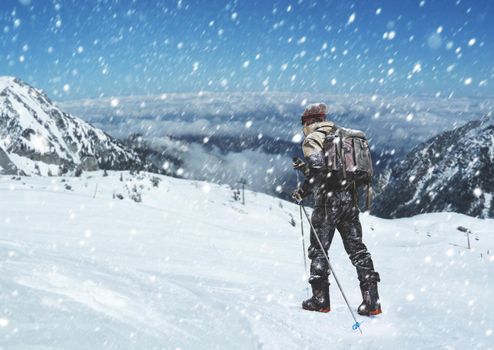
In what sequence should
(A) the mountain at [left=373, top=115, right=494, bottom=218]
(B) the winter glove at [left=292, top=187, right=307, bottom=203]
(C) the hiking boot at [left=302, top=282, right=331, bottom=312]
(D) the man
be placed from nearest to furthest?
(C) the hiking boot at [left=302, top=282, right=331, bottom=312], (D) the man, (B) the winter glove at [left=292, top=187, right=307, bottom=203], (A) the mountain at [left=373, top=115, right=494, bottom=218]

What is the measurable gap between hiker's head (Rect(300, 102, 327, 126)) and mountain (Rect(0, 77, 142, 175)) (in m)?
71.8

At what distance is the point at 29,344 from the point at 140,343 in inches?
21.5

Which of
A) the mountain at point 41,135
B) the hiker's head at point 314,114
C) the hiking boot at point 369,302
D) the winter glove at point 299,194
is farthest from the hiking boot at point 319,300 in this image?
the mountain at point 41,135

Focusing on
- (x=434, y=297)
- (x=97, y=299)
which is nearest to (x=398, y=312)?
(x=434, y=297)

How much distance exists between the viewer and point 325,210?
432cm

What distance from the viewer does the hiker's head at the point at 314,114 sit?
177 inches

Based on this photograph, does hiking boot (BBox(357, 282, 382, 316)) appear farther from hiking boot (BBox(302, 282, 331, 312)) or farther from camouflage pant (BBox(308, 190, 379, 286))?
hiking boot (BBox(302, 282, 331, 312))

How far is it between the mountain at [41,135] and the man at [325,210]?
71903 millimetres

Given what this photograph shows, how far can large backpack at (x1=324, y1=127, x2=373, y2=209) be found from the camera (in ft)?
13.6

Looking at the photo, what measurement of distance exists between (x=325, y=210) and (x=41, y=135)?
109224 millimetres

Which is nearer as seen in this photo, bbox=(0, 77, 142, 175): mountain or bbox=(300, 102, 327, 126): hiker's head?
bbox=(300, 102, 327, 126): hiker's head

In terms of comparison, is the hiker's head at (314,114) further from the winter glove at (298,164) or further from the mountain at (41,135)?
the mountain at (41,135)

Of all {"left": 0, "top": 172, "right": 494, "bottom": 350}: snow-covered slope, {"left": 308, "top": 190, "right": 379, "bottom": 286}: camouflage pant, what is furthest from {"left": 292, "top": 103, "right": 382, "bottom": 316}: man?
{"left": 0, "top": 172, "right": 494, "bottom": 350}: snow-covered slope

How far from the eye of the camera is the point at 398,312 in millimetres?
4152
